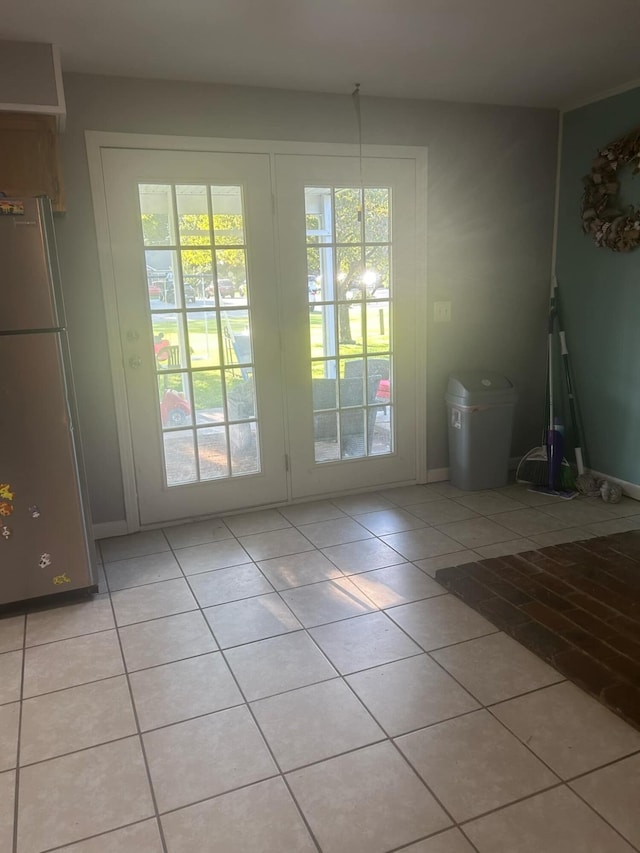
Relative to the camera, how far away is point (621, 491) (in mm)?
3742

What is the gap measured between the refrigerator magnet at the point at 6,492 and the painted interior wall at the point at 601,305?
3354 millimetres

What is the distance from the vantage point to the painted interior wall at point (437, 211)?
10.2 ft

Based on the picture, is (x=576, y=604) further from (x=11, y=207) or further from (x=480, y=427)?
(x=11, y=207)

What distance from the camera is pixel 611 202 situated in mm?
3639

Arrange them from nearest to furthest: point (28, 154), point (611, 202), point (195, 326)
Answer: point (28, 154) < point (195, 326) < point (611, 202)

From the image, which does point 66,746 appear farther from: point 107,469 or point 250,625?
point 107,469

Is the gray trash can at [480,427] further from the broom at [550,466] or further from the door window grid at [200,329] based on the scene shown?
the door window grid at [200,329]

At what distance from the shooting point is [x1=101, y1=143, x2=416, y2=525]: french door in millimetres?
3254

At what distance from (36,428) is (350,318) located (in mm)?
1934

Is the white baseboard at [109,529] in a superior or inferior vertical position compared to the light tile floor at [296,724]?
superior

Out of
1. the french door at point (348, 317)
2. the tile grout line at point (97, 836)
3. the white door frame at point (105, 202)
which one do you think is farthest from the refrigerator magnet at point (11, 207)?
the tile grout line at point (97, 836)

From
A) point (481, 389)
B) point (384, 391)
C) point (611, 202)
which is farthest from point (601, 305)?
point (384, 391)

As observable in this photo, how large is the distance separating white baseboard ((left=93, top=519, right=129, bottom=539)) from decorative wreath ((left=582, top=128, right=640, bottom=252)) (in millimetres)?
3233

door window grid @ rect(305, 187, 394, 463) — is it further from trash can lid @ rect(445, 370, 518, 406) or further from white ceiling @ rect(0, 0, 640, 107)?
white ceiling @ rect(0, 0, 640, 107)
